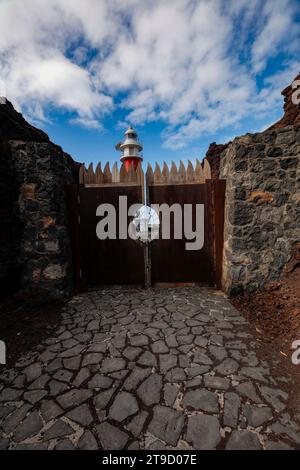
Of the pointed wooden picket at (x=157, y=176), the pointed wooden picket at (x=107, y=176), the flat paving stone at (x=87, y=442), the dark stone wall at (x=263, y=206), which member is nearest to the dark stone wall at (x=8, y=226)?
the pointed wooden picket at (x=107, y=176)

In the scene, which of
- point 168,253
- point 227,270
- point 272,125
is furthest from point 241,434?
point 272,125

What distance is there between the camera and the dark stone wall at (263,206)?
380 cm

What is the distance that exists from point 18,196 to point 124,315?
9.11 feet

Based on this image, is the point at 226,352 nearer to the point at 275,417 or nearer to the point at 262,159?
the point at 275,417

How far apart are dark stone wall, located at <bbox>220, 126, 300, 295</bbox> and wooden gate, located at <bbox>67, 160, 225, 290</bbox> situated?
0.47m

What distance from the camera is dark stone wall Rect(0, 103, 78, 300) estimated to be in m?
3.81

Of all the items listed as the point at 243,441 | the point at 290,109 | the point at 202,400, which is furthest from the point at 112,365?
the point at 290,109

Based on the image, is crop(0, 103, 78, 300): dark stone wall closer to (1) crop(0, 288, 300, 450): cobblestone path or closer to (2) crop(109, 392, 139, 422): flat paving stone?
(1) crop(0, 288, 300, 450): cobblestone path

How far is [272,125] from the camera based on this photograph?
6.35 meters

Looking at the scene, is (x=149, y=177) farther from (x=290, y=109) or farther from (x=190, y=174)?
(x=290, y=109)

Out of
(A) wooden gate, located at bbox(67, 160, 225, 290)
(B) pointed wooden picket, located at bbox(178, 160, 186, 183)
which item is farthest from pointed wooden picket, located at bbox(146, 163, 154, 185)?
(B) pointed wooden picket, located at bbox(178, 160, 186, 183)

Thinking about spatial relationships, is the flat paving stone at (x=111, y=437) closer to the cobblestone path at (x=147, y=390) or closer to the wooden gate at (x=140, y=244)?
the cobblestone path at (x=147, y=390)

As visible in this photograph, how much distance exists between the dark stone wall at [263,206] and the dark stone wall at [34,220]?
316 centimetres

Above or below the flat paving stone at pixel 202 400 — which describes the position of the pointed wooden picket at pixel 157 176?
above
